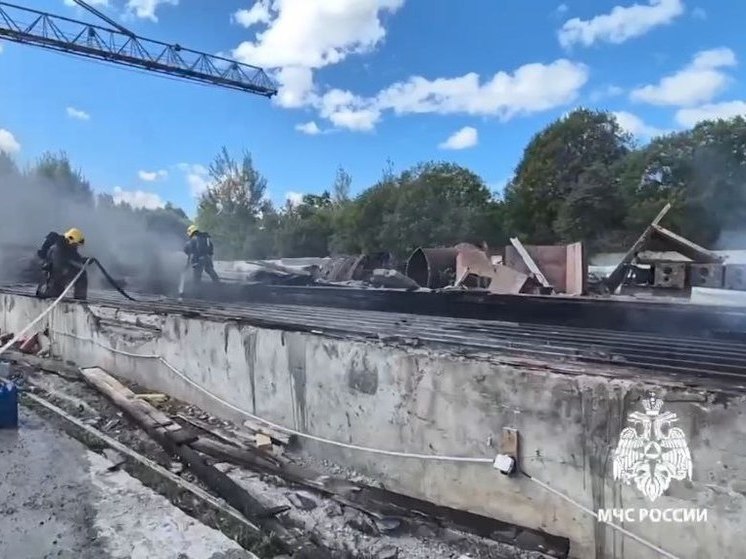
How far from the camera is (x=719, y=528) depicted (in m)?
2.27

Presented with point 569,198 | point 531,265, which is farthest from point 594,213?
point 531,265

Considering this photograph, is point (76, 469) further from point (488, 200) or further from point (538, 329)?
point (488, 200)

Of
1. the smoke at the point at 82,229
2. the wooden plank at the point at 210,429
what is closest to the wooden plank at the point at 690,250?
the wooden plank at the point at 210,429

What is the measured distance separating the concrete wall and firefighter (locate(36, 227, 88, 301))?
451cm

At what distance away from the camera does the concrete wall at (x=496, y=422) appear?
90.7 inches

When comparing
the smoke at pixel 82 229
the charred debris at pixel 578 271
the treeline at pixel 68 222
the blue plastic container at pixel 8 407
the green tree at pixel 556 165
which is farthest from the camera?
the green tree at pixel 556 165

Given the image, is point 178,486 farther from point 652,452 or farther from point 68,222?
point 68,222

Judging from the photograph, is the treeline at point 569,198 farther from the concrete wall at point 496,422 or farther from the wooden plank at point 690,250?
the concrete wall at point 496,422

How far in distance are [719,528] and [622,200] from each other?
25.9 m

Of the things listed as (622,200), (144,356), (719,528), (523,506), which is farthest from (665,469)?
(622,200)

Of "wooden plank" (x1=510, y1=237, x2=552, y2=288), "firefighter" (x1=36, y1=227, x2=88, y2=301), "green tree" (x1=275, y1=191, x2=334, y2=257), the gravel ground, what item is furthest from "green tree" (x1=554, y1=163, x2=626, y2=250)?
the gravel ground

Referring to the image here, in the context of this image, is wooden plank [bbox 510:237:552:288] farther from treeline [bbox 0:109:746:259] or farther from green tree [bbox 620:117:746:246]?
green tree [bbox 620:117:746:246]

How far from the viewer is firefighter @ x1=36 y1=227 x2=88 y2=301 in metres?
8.12

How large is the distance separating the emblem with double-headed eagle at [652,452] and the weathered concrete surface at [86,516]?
1969mm
